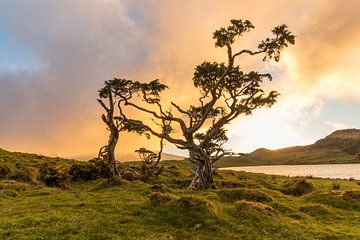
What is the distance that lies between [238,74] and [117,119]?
17467mm

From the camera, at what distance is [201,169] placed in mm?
41438

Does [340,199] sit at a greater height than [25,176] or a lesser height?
lesser

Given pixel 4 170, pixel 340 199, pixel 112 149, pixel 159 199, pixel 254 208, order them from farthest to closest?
pixel 4 170, pixel 112 149, pixel 340 199, pixel 159 199, pixel 254 208

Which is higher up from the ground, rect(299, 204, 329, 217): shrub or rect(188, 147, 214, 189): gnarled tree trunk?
rect(188, 147, 214, 189): gnarled tree trunk

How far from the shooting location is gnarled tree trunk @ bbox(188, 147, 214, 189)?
41000mm

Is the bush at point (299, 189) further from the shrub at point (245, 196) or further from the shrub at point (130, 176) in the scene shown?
the shrub at point (130, 176)

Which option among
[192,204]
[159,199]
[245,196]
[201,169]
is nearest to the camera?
[192,204]

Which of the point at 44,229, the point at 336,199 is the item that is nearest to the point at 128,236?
the point at 44,229

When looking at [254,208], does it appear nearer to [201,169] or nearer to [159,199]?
[159,199]

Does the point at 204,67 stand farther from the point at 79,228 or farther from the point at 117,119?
the point at 79,228

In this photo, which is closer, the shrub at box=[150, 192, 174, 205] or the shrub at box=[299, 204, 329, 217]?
the shrub at box=[150, 192, 174, 205]

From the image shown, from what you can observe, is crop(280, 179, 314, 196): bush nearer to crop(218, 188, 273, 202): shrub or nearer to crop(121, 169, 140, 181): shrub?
crop(218, 188, 273, 202): shrub

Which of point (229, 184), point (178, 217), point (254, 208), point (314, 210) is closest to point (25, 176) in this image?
point (229, 184)

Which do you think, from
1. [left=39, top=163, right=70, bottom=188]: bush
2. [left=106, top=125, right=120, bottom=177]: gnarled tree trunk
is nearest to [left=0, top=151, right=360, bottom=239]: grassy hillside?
[left=39, top=163, right=70, bottom=188]: bush
